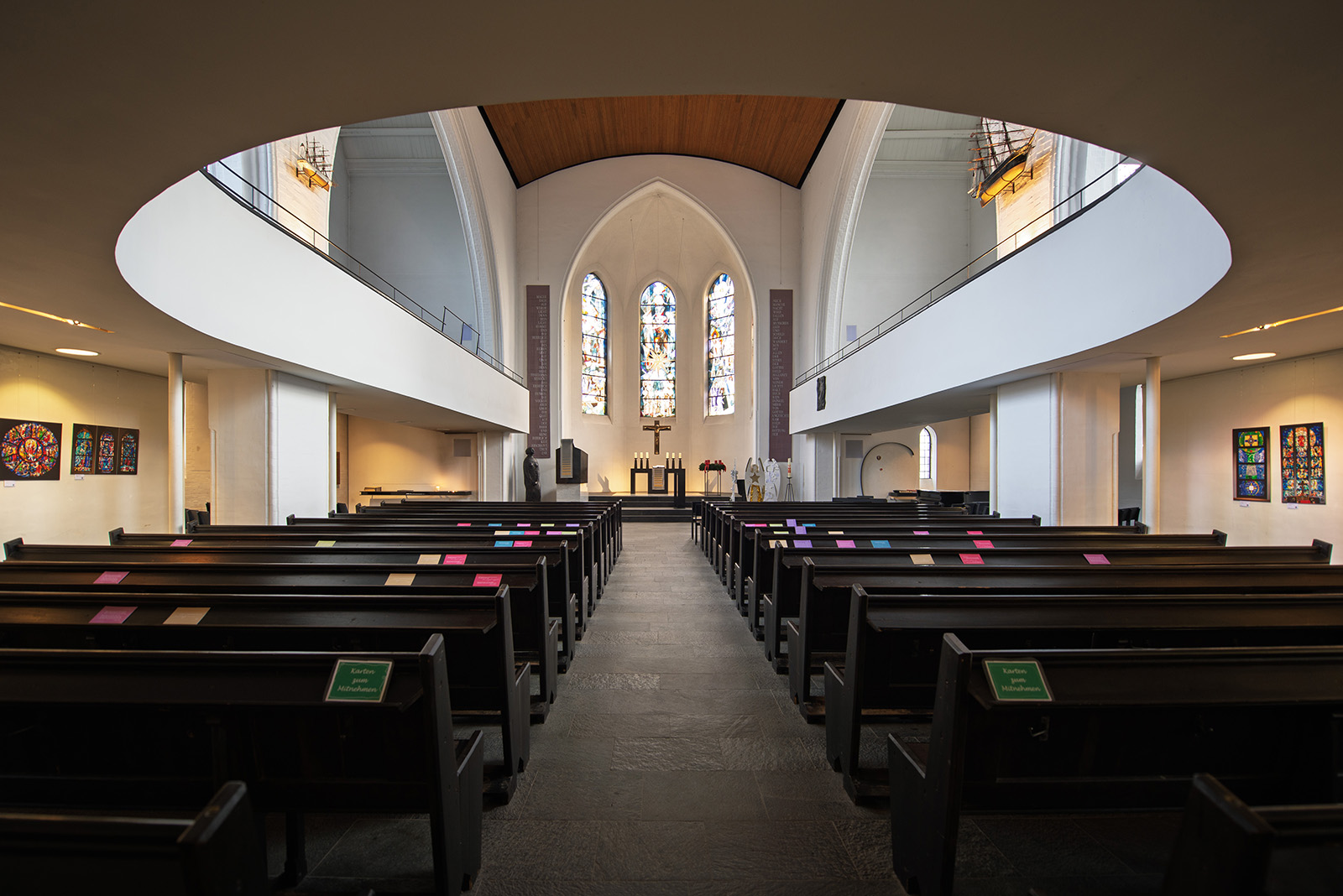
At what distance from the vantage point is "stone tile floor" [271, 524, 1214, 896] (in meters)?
1.71

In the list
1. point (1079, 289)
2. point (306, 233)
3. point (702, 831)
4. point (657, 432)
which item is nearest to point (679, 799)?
point (702, 831)

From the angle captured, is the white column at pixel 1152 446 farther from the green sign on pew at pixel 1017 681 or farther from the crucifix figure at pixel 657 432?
the crucifix figure at pixel 657 432

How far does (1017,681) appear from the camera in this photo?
1.38m

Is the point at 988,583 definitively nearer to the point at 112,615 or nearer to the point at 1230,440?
the point at 112,615

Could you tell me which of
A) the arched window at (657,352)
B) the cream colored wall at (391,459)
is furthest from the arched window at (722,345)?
the cream colored wall at (391,459)

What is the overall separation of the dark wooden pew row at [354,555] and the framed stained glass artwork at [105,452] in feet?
12.7

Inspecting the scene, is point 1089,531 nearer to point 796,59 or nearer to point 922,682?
point 922,682

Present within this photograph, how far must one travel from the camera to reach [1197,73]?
5.86 feet

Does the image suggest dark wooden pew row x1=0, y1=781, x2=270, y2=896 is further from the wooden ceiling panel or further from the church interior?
the wooden ceiling panel

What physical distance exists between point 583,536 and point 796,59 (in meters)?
3.32

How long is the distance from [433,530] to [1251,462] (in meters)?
8.18

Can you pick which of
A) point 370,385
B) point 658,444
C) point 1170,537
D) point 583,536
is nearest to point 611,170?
point 658,444

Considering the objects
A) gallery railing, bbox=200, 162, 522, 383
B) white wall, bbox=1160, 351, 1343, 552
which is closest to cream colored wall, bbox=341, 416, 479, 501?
gallery railing, bbox=200, 162, 522, 383

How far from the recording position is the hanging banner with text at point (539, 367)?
14188 millimetres
